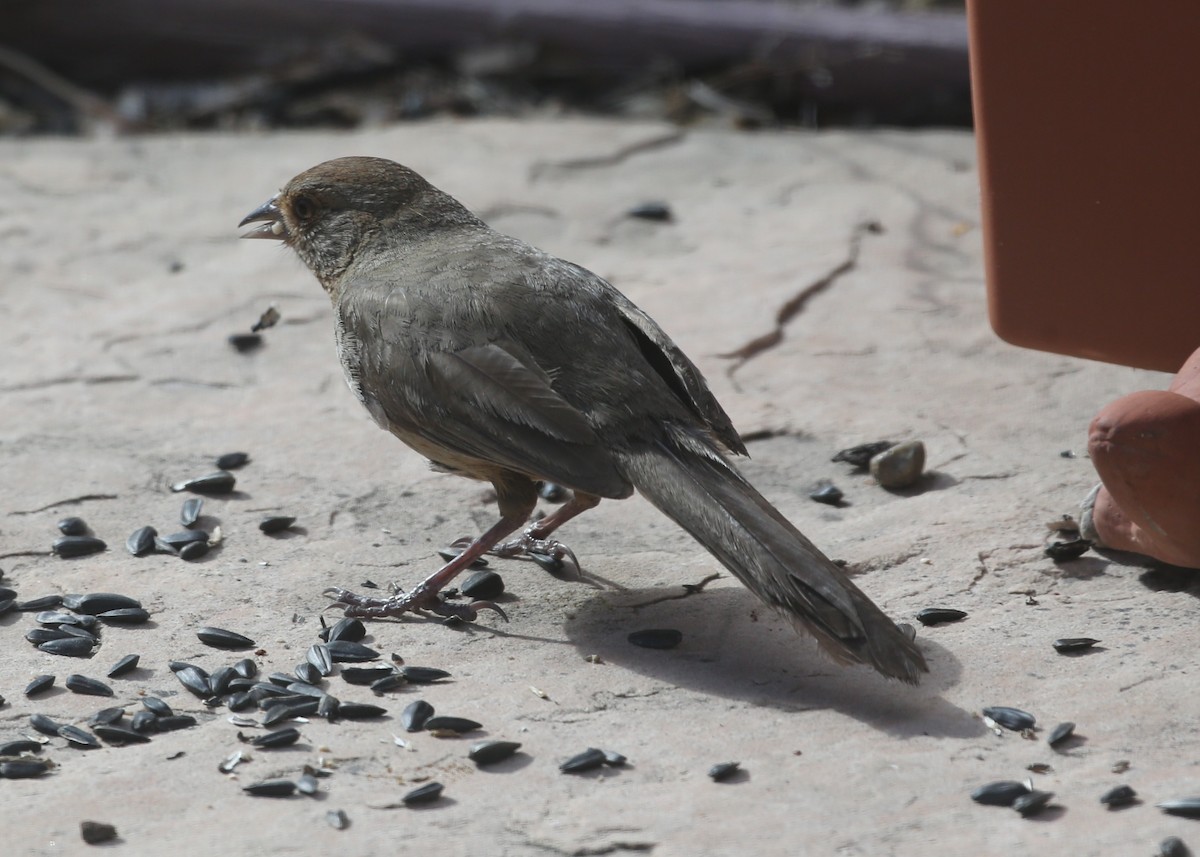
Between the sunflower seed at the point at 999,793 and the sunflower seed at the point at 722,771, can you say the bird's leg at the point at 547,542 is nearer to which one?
the sunflower seed at the point at 722,771

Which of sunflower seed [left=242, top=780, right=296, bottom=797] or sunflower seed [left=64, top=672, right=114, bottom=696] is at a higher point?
sunflower seed [left=242, top=780, right=296, bottom=797]

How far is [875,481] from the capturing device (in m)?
4.79

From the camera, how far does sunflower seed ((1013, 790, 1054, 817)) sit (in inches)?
119

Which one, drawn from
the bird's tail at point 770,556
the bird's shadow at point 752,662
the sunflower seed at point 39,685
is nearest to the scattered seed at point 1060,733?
the bird's shadow at point 752,662

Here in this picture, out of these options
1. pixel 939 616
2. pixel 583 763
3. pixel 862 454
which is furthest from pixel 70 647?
pixel 862 454

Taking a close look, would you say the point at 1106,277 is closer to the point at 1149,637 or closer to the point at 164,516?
the point at 1149,637

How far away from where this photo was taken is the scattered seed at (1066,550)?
4.17 m

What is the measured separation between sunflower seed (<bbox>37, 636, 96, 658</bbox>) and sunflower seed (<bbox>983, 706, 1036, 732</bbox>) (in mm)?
2210

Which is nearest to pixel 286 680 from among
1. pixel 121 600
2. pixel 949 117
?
pixel 121 600

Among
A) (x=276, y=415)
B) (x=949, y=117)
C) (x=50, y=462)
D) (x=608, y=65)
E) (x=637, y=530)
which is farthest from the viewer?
(x=608, y=65)

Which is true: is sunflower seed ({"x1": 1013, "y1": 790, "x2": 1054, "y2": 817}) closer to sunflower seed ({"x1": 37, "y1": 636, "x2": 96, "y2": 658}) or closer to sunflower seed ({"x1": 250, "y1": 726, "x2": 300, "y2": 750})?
sunflower seed ({"x1": 250, "y1": 726, "x2": 300, "y2": 750})

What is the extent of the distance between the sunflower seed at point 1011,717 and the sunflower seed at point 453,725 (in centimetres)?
115

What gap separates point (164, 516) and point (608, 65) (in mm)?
5367

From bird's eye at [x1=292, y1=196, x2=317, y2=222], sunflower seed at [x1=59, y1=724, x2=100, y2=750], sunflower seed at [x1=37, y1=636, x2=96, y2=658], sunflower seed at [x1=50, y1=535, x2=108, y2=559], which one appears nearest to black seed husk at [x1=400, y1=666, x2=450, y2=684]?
sunflower seed at [x1=59, y1=724, x2=100, y2=750]
